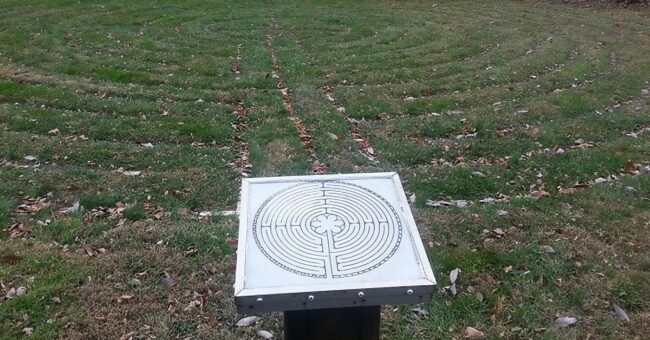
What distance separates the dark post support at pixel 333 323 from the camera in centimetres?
296

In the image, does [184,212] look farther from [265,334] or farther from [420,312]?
[420,312]

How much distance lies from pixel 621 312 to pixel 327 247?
2675 millimetres

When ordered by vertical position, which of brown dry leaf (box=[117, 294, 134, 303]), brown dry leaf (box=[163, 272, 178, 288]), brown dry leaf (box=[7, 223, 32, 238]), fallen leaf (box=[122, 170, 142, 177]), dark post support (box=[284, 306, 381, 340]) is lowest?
fallen leaf (box=[122, 170, 142, 177])

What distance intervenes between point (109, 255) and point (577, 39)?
36.8 feet

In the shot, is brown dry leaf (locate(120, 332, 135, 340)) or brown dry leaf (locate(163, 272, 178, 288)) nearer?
brown dry leaf (locate(120, 332, 135, 340))

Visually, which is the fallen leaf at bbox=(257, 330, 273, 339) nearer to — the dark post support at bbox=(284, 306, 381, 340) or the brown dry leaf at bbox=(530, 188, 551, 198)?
the dark post support at bbox=(284, 306, 381, 340)

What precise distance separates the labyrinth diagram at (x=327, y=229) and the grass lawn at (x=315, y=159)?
1.36 metres

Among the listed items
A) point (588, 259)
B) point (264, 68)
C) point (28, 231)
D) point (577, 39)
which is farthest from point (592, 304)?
point (577, 39)

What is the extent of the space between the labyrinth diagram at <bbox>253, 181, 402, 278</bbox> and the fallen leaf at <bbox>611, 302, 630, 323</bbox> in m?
2.26

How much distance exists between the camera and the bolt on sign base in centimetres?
276

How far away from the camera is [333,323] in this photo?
2982 millimetres

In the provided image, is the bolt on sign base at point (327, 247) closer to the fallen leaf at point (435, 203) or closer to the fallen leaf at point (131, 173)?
the fallen leaf at point (435, 203)

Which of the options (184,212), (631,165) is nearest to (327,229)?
(184,212)

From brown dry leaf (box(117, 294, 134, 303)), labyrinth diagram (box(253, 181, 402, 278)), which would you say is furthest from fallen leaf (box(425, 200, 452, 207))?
brown dry leaf (box(117, 294, 134, 303))
